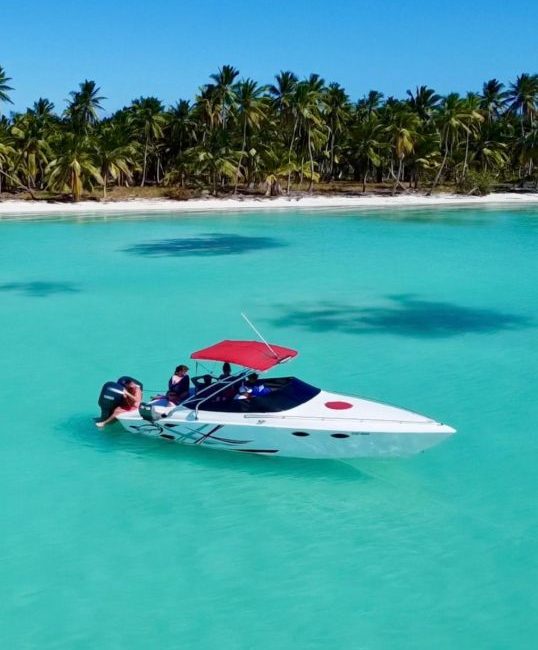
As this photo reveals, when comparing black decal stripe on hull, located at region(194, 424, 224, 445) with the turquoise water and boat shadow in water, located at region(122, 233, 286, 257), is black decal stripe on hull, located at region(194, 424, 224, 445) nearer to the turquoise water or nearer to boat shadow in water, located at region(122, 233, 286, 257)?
the turquoise water

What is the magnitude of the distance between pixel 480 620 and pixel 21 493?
8.31 meters

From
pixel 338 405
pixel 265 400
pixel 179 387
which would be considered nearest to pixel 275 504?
pixel 265 400

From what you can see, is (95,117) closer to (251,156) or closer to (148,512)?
(251,156)

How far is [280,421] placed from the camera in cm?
1376

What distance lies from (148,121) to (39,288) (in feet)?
166

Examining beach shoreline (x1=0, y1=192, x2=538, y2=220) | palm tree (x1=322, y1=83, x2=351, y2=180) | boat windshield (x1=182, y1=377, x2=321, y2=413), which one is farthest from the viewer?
palm tree (x1=322, y1=83, x2=351, y2=180)

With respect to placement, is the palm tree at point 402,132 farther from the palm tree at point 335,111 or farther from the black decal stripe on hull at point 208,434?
the black decal stripe on hull at point 208,434

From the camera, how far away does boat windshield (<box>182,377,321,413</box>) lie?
555 inches

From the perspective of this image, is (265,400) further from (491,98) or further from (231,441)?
(491,98)

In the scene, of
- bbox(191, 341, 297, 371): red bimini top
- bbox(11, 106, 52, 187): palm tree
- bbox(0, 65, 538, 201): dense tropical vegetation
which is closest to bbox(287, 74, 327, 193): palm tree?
bbox(0, 65, 538, 201): dense tropical vegetation

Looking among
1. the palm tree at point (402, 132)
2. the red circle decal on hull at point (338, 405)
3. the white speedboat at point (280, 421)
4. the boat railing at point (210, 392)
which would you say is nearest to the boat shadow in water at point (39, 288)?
the white speedboat at point (280, 421)

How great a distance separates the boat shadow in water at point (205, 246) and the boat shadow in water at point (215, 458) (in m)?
29.3

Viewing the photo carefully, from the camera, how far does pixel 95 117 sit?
277 feet

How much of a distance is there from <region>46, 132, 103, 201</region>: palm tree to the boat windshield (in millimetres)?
59205
